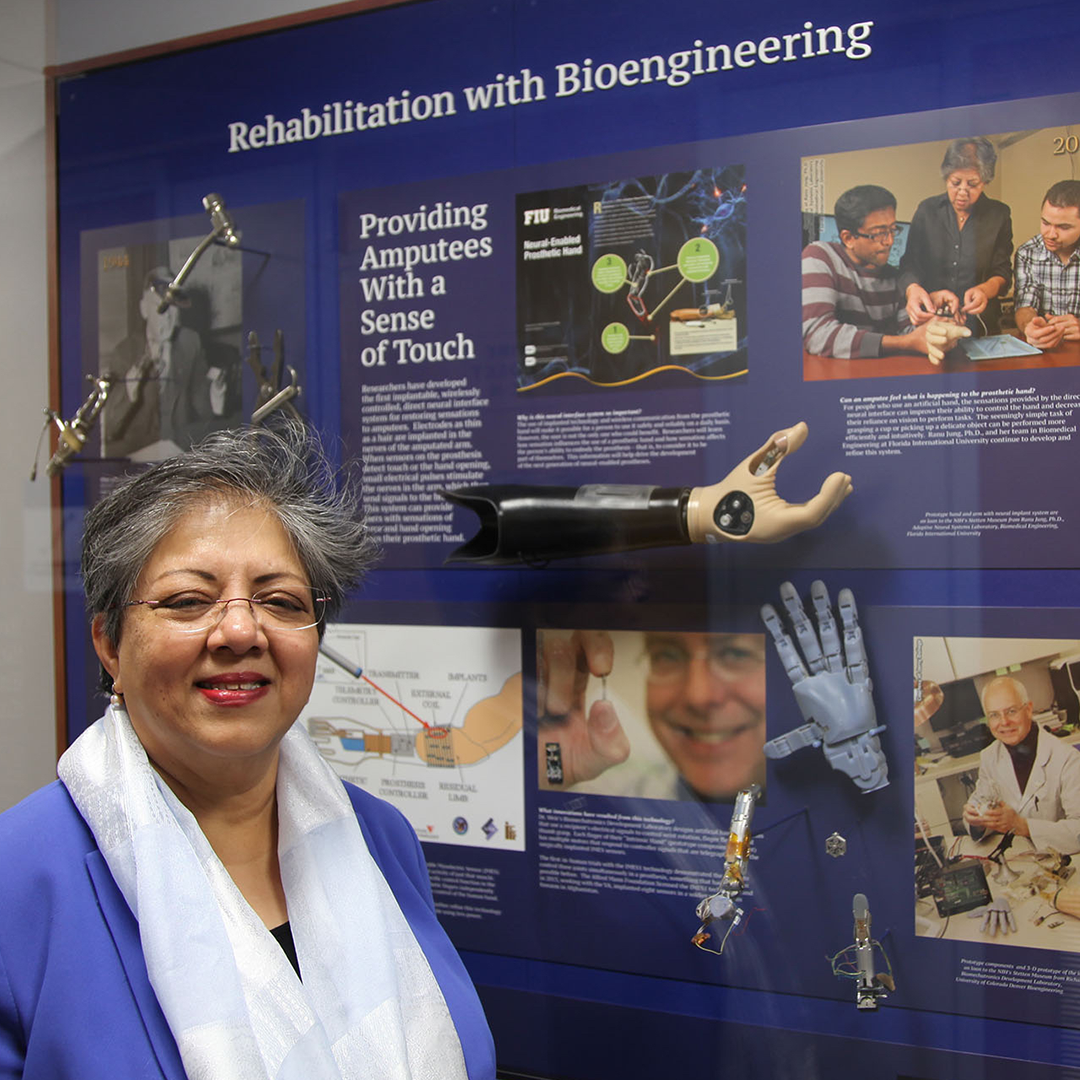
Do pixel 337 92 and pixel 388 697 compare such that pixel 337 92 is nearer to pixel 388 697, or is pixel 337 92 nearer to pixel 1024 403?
pixel 388 697

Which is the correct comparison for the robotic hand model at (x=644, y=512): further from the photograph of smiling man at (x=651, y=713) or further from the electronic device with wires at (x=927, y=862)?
the electronic device with wires at (x=927, y=862)

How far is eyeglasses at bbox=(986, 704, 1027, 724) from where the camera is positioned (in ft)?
4.70

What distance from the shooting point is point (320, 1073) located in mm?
1062

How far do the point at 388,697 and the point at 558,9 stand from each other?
46.6 inches

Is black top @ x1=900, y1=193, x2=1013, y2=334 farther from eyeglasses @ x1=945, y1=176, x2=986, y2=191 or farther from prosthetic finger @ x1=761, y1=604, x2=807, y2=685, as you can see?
prosthetic finger @ x1=761, y1=604, x2=807, y2=685

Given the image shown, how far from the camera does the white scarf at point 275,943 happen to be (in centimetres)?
100

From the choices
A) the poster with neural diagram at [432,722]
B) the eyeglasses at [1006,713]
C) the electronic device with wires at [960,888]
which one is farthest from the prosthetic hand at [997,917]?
the poster with neural diagram at [432,722]

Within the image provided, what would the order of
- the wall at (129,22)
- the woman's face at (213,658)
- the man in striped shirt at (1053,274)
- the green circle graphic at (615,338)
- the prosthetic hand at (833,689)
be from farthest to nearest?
the wall at (129,22)
the green circle graphic at (615,338)
the prosthetic hand at (833,689)
the man in striped shirt at (1053,274)
the woman's face at (213,658)

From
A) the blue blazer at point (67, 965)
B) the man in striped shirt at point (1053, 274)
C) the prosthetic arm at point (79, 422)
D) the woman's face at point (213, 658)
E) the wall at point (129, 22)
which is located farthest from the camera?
the prosthetic arm at point (79, 422)

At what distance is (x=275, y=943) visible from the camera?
3.63 ft

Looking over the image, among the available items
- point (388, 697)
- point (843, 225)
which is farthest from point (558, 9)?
point (388, 697)

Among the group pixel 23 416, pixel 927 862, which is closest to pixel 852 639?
pixel 927 862

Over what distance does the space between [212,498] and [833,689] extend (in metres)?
0.91

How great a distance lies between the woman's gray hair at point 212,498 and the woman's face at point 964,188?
937mm
